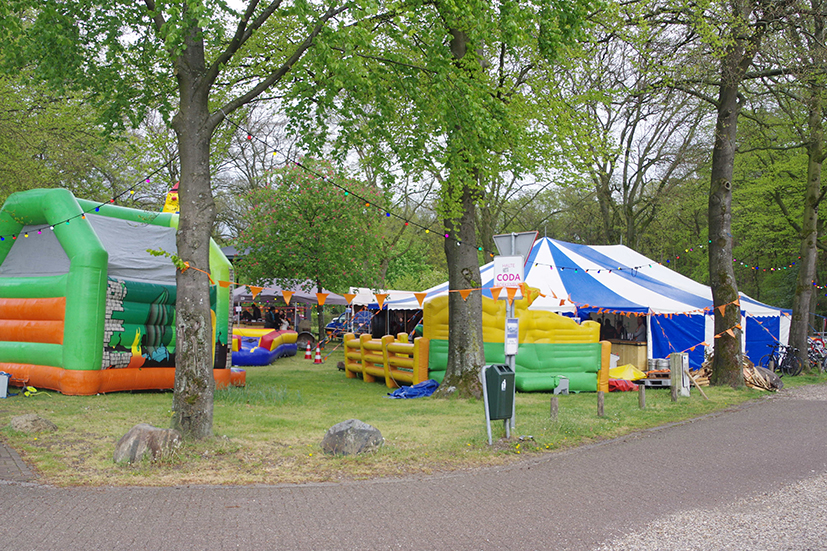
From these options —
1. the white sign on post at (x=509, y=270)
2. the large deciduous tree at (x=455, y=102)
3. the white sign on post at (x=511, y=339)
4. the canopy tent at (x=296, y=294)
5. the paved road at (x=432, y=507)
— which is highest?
the large deciduous tree at (x=455, y=102)

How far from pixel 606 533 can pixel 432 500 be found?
1502 mm

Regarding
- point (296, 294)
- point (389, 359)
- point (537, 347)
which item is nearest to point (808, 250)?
point (537, 347)

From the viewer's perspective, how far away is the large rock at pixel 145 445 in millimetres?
6344

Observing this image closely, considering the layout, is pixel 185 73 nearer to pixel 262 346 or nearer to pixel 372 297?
pixel 262 346

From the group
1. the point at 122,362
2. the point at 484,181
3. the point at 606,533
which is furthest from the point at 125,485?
the point at 484,181

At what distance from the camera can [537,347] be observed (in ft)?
45.2

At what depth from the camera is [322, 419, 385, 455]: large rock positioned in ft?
22.7

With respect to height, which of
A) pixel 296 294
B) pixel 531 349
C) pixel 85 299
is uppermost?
pixel 296 294

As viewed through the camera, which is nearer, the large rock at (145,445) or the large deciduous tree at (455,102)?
the large rock at (145,445)

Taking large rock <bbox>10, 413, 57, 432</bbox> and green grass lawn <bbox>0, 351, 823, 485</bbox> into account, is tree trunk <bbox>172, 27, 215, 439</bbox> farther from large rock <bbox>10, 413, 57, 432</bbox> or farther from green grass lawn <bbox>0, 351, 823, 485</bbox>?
large rock <bbox>10, 413, 57, 432</bbox>

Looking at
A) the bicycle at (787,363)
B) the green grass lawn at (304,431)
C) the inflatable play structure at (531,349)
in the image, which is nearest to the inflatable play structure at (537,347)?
the inflatable play structure at (531,349)

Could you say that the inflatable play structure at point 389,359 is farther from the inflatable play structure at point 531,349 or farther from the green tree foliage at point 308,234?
the green tree foliage at point 308,234

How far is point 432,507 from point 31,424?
5393 mm

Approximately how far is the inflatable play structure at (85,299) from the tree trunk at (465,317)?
15.5 feet
